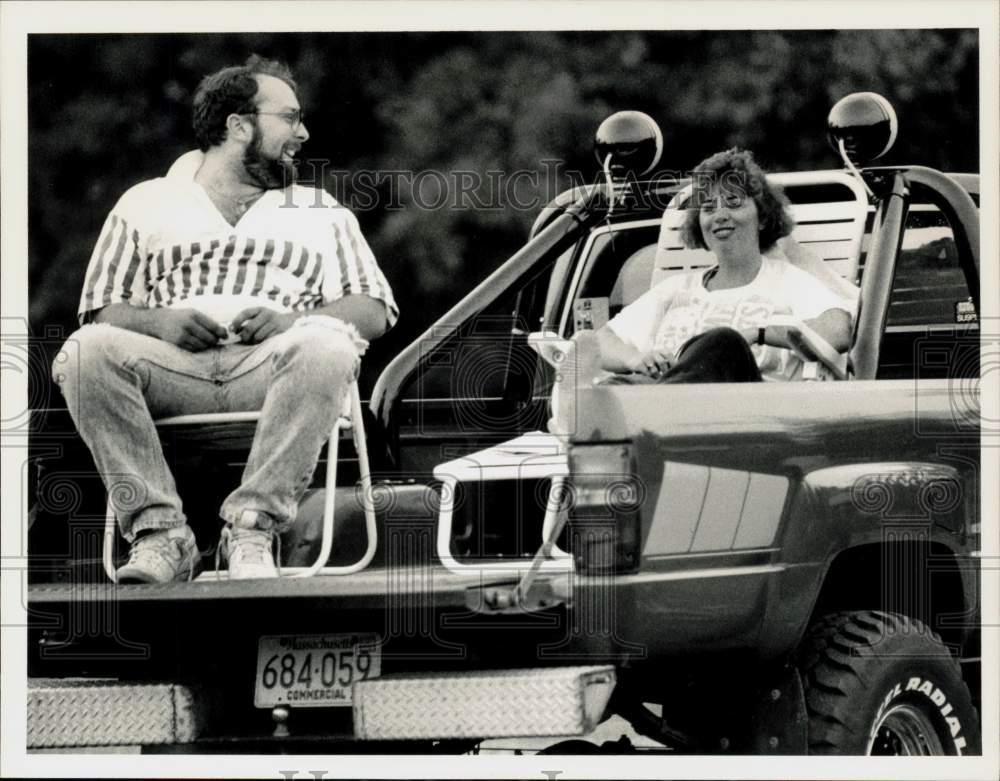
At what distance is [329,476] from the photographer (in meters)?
4.12

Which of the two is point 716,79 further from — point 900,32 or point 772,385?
point 772,385

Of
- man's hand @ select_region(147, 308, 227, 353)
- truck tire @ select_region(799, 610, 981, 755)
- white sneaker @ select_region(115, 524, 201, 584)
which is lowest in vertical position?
truck tire @ select_region(799, 610, 981, 755)

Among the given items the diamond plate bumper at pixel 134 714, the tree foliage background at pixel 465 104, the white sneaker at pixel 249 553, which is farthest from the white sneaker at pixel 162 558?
the tree foliage background at pixel 465 104

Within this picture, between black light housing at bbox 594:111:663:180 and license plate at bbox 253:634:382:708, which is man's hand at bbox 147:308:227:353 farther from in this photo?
black light housing at bbox 594:111:663:180

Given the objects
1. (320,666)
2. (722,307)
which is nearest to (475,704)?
(320,666)

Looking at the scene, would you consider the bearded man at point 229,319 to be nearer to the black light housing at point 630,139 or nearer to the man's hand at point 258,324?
the man's hand at point 258,324

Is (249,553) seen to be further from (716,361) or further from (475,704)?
(716,361)

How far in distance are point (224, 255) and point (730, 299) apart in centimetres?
148

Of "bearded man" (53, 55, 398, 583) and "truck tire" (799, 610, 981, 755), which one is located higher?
"bearded man" (53, 55, 398, 583)

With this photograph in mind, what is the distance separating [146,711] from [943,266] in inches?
104

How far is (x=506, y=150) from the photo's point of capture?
14.7 feet

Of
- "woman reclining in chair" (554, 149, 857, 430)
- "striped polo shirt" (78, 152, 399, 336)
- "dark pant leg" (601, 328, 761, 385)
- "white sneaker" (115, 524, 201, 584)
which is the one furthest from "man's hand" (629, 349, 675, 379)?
"white sneaker" (115, 524, 201, 584)

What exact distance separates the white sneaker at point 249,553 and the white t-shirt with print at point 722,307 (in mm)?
1226

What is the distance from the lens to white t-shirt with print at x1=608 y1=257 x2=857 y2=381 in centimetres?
442
